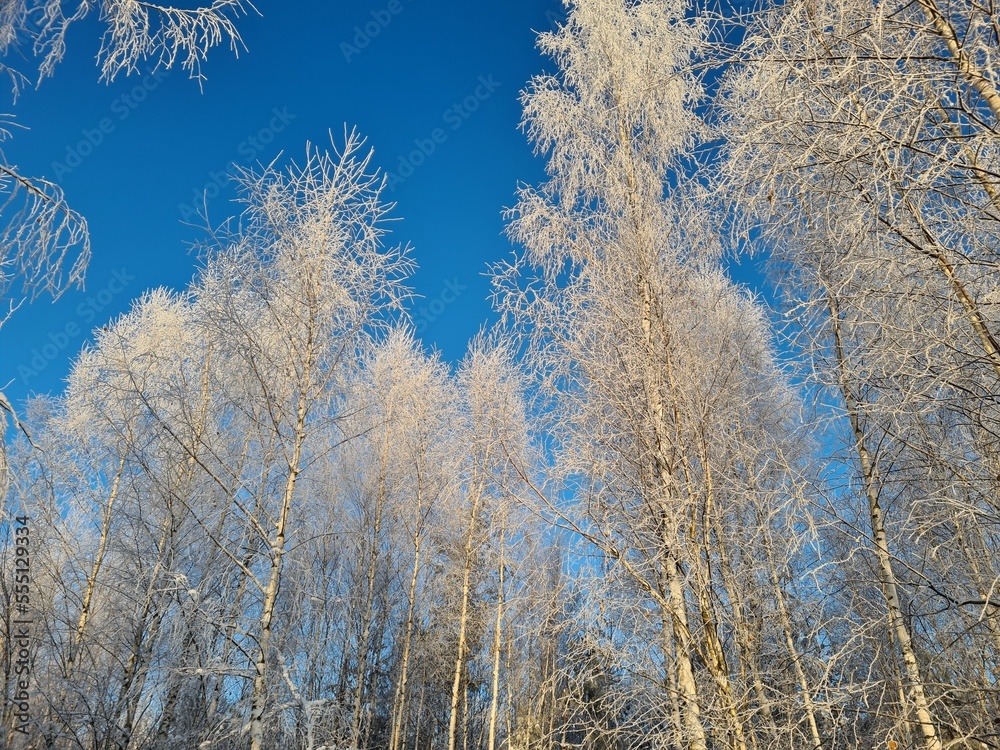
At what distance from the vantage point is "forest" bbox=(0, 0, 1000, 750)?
117 inches

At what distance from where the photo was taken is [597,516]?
4352mm

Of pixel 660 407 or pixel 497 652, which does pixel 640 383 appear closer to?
pixel 660 407

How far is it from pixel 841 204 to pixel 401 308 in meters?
3.56

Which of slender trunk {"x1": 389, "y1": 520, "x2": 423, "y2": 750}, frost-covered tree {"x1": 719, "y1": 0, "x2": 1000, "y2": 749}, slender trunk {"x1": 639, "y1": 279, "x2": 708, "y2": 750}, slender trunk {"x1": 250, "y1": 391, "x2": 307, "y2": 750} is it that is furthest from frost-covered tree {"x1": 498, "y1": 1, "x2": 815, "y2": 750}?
slender trunk {"x1": 389, "y1": 520, "x2": 423, "y2": 750}

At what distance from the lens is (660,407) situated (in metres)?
4.48

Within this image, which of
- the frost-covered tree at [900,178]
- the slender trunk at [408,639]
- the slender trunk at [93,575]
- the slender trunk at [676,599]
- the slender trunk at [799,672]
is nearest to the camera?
the frost-covered tree at [900,178]

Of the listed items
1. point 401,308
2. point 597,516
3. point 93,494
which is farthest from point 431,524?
point 597,516

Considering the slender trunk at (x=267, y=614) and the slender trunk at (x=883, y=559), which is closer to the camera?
the slender trunk at (x=267, y=614)

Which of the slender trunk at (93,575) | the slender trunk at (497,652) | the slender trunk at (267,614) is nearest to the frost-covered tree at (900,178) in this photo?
the slender trunk at (267,614)

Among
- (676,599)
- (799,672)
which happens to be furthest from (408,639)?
(676,599)

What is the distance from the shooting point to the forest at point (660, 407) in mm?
2963

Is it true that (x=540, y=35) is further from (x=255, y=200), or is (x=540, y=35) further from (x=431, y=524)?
(x=431, y=524)

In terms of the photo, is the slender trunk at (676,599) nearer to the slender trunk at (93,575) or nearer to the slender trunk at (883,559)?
the slender trunk at (883,559)

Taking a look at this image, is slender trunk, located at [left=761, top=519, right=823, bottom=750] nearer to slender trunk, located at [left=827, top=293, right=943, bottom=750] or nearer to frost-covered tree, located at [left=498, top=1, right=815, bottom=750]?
frost-covered tree, located at [left=498, top=1, right=815, bottom=750]
